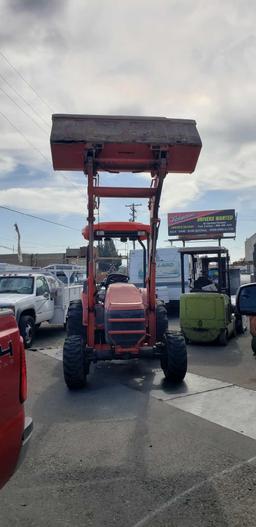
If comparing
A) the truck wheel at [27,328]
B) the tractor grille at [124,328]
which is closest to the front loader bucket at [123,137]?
the tractor grille at [124,328]

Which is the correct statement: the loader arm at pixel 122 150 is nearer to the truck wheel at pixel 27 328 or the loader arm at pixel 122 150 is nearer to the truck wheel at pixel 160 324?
the truck wheel at pixel 160 324

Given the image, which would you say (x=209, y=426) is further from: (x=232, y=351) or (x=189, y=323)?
(x=189, y=323)

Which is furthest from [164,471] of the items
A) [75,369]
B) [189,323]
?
[189,323]

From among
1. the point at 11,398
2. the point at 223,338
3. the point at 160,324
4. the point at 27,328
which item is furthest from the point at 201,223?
the point at 11,398

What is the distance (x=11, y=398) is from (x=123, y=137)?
15.0ft

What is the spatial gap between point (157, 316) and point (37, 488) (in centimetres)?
428

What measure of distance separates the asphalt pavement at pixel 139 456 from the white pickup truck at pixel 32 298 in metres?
3.88

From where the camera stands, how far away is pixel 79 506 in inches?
130

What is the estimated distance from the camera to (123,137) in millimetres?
6285

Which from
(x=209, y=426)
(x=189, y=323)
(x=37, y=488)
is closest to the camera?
(x=37, y=488)

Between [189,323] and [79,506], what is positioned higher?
[189,323]

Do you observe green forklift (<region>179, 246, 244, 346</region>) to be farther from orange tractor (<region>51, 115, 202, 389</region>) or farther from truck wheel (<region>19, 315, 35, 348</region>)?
truck wheel (<region>19, 315, 35, 348</region>)

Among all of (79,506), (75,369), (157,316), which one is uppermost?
(157,316)

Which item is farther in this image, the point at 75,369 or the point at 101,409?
the point at 75,369
